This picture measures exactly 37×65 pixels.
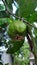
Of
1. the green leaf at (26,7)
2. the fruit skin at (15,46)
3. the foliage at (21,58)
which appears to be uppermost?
the green leaf at (26,7)

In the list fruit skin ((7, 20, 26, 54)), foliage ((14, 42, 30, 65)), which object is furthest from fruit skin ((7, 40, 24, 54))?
foliage ((14, 42, 30, 65))

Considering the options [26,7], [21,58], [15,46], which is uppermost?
[26,7]

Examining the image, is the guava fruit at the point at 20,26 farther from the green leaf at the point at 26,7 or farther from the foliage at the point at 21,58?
the foliage at the point at 21,58

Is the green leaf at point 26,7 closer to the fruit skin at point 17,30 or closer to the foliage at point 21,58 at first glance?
the fruit skin at point 17,30

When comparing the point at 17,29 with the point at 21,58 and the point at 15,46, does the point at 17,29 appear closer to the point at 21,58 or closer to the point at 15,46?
the point at 15,46

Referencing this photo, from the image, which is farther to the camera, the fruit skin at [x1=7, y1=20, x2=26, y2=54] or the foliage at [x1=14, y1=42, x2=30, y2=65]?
the foliage at [x1=14, y1=42, x2=30, y2=65]

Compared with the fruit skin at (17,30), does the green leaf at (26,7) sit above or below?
above

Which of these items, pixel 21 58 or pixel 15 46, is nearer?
pixel 15 46

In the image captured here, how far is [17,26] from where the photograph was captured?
0.70m

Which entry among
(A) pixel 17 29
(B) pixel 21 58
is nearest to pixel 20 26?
(A) pixel 17 29

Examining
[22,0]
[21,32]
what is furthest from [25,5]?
[21,32]

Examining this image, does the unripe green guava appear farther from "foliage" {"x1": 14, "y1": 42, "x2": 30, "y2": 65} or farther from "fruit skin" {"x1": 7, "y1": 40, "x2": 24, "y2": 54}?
"foliage" {"x1": 14, "y1": 42, "x2": 30, "y2": 65}

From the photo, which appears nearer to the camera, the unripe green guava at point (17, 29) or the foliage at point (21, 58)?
the unripe green guava at point (17, 29)

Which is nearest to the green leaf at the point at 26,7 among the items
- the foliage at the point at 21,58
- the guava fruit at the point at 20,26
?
the guava fruit at the point at 20,26
